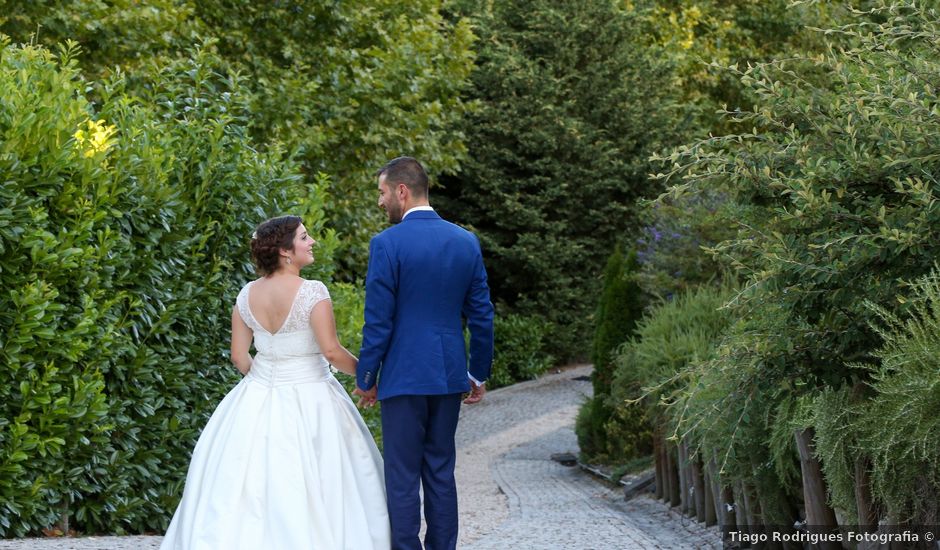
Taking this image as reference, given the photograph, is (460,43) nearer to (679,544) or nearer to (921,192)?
(679,544)

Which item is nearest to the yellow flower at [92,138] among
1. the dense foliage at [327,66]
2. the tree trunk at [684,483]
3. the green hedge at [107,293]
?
the green hedge at [107,293]

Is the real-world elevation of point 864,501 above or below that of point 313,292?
below

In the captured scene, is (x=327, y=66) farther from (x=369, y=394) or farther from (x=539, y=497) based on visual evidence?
(x=369, y=394)

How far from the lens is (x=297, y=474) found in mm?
5484

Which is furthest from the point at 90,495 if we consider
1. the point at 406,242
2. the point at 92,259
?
the point at 406,242

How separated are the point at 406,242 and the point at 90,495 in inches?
106

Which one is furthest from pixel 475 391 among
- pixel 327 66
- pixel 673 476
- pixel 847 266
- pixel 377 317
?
pixel 327 66

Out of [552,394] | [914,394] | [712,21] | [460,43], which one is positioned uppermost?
[712,21]

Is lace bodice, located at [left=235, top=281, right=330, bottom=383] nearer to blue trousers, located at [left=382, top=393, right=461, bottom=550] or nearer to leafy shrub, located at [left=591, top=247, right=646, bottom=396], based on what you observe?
blue trousers, located at [left=382, top=393, right=461, bottom=550]

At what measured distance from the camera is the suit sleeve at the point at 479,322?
5668 mm

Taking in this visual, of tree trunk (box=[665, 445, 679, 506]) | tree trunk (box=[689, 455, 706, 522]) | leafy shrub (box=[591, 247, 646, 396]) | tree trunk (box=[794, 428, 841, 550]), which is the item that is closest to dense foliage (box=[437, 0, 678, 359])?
leafy shrub (box=[591, 247, 646, 396])

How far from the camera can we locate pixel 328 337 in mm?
5664

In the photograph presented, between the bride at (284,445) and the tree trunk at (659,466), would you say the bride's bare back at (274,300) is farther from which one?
the tree trunk at (659,466)

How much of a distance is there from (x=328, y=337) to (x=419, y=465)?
765mm
